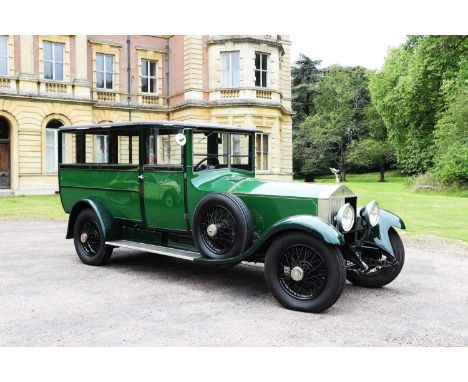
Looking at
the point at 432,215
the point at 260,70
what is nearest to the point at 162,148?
the point at 432,215

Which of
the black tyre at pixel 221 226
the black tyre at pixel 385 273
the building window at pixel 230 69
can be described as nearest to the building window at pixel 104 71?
the building window at pixel 230 69

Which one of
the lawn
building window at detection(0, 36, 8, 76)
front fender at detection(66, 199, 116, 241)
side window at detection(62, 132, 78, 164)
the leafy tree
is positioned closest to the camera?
front fender at detection(66, 199, 116, 241)

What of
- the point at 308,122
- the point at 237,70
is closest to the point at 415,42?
the point at 237,70

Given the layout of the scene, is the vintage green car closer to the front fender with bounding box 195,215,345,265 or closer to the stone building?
the front fender with bounding box 195,215,345,265

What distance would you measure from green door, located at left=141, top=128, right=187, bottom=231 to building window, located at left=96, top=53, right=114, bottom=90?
2398 cm

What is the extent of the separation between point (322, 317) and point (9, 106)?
24.4 metres

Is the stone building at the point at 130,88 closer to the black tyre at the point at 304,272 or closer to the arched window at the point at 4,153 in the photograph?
the arched window at the point at 4,153

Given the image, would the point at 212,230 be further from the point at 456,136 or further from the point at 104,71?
the point at 456,136

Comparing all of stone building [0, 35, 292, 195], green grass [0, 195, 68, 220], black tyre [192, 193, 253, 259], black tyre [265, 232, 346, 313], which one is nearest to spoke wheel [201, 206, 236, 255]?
black tyre [192, 193, 253, 259]

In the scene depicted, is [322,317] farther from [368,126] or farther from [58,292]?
[368,126]

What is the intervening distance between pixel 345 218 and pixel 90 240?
15.1ft

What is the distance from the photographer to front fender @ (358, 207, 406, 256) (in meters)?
6.75

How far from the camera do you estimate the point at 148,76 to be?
31.7 metres

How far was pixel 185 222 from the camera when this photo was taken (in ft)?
23.9
